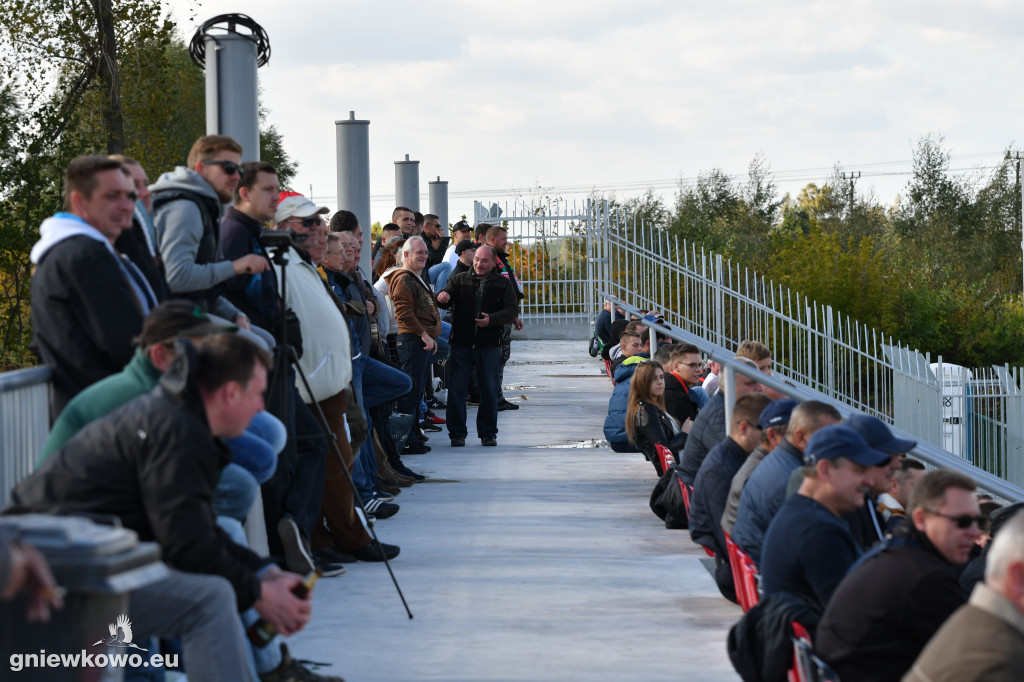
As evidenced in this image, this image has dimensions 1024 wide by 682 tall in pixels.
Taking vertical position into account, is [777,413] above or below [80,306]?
below

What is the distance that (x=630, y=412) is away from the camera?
8.33 metres

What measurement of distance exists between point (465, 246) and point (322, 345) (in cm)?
553

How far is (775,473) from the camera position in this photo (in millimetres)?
5035

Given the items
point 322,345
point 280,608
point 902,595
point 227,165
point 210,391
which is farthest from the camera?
point 322,345

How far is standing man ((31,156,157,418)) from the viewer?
13.1 ft

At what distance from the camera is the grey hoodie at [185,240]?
5035 millimetres

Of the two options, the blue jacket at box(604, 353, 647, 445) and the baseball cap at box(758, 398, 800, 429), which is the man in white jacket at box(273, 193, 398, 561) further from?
the blue jacket at box(604, 353, 647, 445)

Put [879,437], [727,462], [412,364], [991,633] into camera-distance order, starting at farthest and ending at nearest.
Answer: [412,364]
[727,462]
[879,437]
[991,633]

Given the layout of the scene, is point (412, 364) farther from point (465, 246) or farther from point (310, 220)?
point (310, 220)

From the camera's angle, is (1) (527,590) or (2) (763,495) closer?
(2) (763,495)

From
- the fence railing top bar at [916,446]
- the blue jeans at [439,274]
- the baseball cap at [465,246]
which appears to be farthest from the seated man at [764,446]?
the blue jeans at [439,274]

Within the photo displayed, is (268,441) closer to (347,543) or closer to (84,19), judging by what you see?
(347,543)

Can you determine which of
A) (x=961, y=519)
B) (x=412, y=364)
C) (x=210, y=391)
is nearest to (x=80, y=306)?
(x=210, y=391)

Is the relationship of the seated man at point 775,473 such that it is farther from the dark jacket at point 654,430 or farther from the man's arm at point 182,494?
the dark jacket at point 654,430
